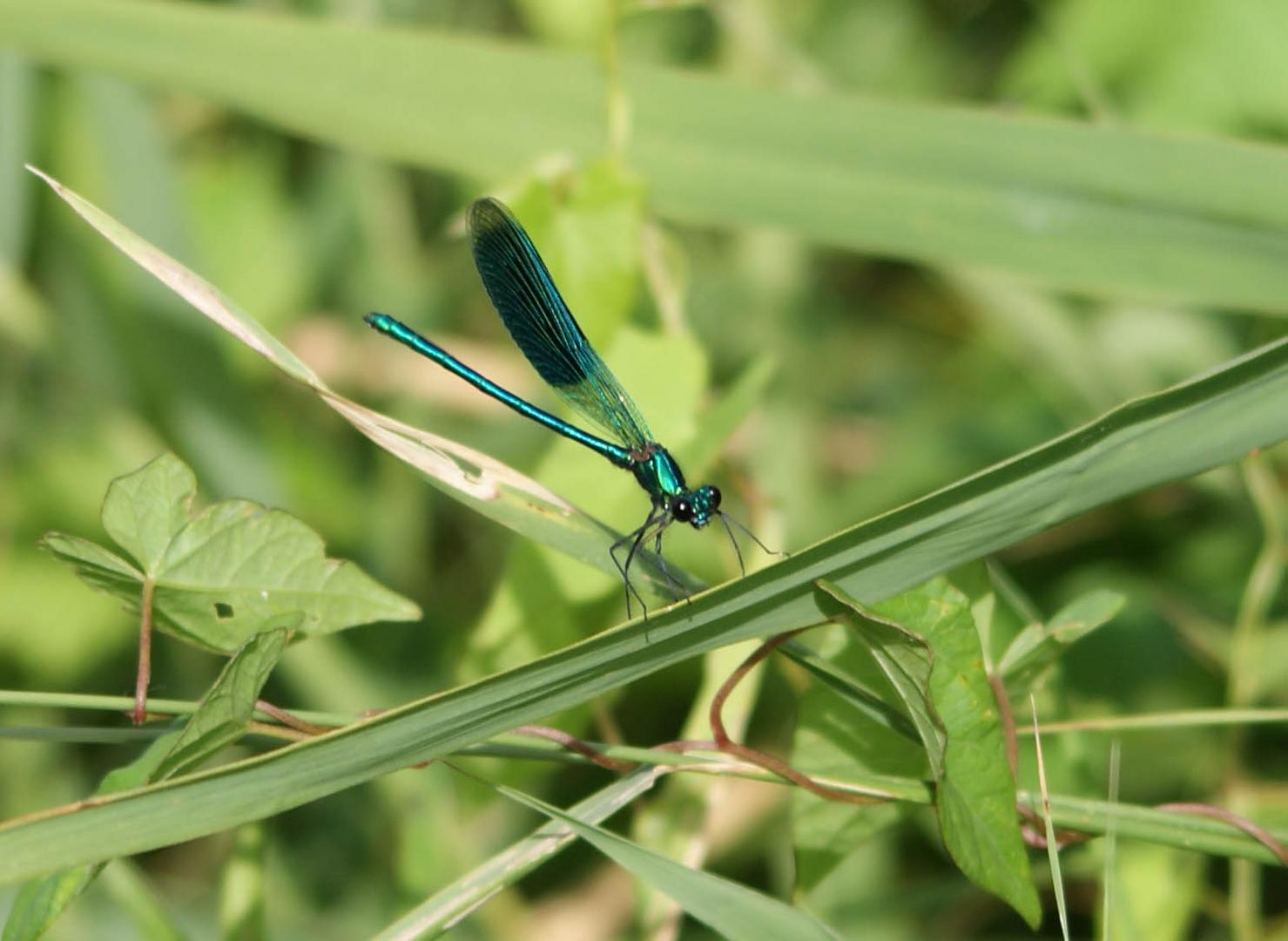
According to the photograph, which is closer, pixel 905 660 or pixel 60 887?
pixel 60 887

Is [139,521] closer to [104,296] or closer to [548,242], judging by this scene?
[548,242]

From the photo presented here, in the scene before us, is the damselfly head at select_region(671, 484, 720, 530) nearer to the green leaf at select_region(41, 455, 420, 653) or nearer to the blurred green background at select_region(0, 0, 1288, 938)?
the blurred green background at select_region(0, 0, 1288, 938)

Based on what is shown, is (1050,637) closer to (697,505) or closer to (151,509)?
(697,505)

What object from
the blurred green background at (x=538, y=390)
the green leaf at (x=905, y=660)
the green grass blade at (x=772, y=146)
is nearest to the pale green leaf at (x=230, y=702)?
the green leaf at (x=905, y=660)

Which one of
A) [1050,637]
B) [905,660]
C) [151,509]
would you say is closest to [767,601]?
[905,660]

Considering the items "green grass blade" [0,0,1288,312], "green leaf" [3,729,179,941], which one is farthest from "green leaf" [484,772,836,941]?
"green grass blade" [0,0,1288,312]

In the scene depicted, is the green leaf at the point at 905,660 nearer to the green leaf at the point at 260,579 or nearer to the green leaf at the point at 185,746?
the green leaf at the point at 260,579
